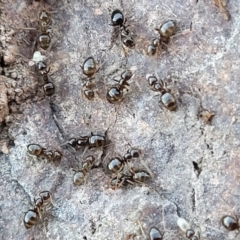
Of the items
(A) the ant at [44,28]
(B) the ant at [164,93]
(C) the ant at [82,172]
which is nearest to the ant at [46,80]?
(A) the ant at [44,28]

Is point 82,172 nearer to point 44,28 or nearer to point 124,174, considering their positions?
point 124,174

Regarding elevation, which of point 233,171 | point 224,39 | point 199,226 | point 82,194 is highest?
point 224,39

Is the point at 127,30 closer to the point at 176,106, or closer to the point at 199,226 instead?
the point at 176,106

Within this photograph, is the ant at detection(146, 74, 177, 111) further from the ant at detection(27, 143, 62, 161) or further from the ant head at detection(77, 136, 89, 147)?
the ant at detection(27, 143, 62, 161)

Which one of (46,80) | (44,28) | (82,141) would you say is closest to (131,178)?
(82,141)

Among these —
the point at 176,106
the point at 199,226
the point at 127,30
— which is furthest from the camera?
the point at 127,30

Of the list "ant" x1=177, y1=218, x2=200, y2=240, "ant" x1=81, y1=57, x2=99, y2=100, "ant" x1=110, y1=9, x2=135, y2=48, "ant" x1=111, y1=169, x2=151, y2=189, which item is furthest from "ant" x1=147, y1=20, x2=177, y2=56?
"ant" x1=177, y1=218, x2=200, y2=240

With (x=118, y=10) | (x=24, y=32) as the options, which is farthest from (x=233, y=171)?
(x=24, y=32)
